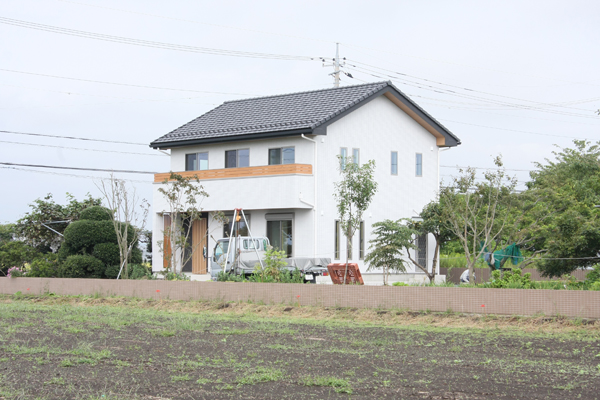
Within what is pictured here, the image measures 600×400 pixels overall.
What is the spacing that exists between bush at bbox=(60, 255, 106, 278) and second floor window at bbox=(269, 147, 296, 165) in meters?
7.97

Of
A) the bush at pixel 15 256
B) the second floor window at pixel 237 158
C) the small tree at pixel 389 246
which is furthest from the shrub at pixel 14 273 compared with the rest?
the small tree at pixel 389 246

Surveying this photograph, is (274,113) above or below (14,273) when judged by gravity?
above

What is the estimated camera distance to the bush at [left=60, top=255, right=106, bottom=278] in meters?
22.8

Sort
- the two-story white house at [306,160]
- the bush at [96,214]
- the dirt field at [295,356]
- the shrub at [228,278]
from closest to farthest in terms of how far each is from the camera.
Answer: the dirt field at [295,356]
the shrub at [228,278]
the bush at [96,214]
the two-story white house at [306,160]

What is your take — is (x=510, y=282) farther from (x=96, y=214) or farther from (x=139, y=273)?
(x=96, y=214)

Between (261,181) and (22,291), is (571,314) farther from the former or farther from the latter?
(22,291)

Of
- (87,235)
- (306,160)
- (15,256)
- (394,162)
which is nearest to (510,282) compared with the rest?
(306,160)

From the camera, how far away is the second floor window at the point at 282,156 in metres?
26.8

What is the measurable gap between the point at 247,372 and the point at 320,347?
2.68 m

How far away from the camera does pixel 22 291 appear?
22750 mm

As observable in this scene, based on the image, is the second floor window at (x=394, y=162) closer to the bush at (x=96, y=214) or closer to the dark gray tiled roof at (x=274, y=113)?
the dark gray tiled roof at (x=274, y=113)

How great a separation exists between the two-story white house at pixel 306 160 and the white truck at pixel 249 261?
2.09 m

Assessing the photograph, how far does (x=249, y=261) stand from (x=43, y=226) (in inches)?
518

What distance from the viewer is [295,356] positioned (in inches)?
404
